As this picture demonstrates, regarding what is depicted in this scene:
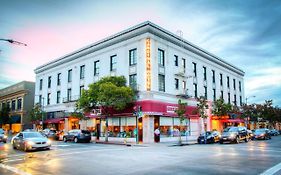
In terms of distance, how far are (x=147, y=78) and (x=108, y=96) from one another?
200 inches

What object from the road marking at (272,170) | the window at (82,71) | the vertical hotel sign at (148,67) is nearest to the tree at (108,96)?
the vertical hotel sign at (148,67)

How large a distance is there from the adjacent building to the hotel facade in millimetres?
13310

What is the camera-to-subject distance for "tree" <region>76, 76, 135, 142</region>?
3081cm

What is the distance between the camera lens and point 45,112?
1997 inches

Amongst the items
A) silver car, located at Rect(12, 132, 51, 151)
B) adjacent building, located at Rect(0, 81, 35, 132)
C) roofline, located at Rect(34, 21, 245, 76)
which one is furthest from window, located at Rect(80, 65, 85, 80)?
adjacent building, located at Rect(0, 81, 35, 132)

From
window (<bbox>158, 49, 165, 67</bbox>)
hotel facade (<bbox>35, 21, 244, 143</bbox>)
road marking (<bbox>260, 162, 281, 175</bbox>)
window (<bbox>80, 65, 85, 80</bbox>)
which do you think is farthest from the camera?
window (<bbox>80, 65, 85, 80</bbox>)

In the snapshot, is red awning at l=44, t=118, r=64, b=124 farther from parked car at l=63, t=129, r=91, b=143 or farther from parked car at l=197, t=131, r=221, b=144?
parked car at l=197, t=131, r=221, b=144

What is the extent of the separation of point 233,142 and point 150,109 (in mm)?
9712

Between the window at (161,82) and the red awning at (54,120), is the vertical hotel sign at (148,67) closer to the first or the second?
the window at (161,82)

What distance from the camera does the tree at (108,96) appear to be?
3081 centimetres

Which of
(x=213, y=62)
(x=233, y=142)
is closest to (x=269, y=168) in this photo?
(x=233, y=142)

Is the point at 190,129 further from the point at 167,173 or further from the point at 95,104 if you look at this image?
the point at 167,173

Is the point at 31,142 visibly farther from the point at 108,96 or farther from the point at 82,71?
the point at 82,71

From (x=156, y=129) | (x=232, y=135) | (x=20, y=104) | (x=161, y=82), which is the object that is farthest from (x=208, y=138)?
(x=20, y=104)
